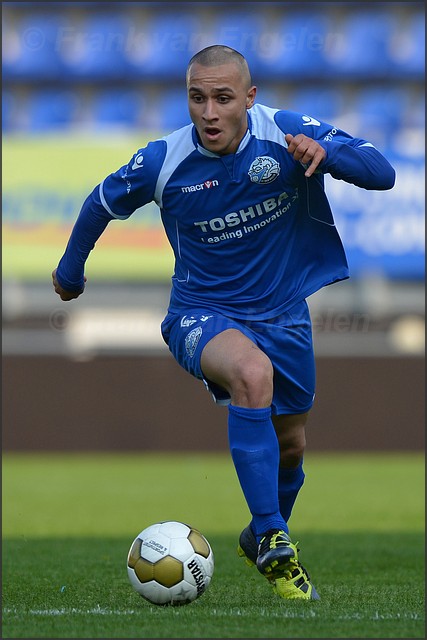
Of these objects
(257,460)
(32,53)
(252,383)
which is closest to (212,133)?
(252,383)

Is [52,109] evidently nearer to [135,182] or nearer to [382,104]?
[382,104]

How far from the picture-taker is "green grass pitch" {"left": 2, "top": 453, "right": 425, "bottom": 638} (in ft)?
12.1

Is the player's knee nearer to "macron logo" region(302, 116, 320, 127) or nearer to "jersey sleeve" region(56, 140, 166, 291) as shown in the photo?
"jersey sleeve" region(56, 140, 166, 291)

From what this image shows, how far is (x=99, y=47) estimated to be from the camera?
898 inches

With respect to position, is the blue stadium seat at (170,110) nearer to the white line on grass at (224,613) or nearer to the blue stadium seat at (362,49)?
the blue stadium seat at (362,49)

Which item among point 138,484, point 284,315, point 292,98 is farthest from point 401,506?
point 292,98

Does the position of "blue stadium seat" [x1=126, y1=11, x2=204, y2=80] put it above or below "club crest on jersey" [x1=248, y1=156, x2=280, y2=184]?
above

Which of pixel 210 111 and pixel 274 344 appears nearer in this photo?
pixel 210 111

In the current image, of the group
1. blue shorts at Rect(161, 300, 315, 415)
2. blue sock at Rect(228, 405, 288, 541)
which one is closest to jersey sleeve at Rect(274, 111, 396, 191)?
blue shorts at Rect(161, 300, 315, 415)

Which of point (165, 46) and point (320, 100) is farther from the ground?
point (165, 46)

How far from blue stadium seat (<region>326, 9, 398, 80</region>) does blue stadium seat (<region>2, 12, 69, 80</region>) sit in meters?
5.48

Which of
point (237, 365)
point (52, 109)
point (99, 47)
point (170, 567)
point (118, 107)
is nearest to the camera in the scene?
point (170, 567)

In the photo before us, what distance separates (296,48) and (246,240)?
18276mm

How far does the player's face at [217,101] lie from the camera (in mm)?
4562
